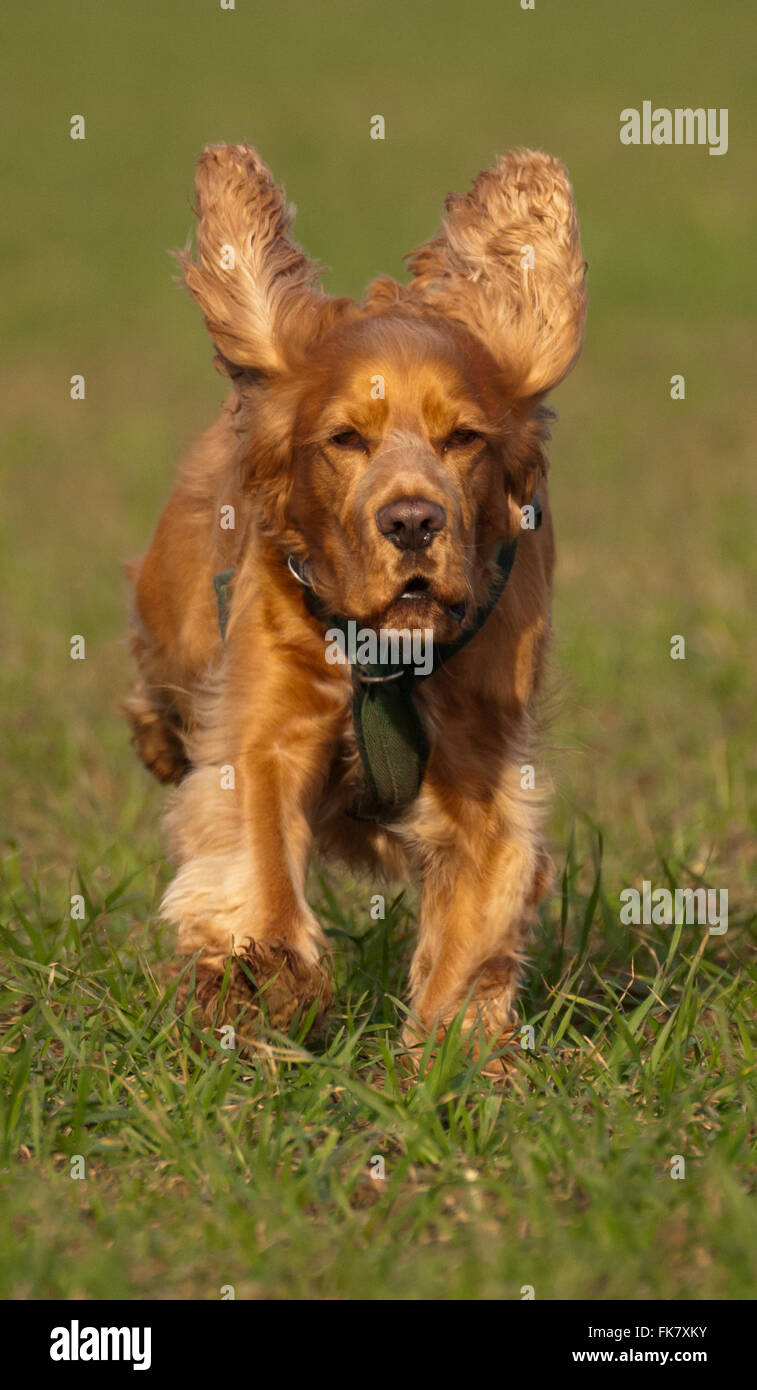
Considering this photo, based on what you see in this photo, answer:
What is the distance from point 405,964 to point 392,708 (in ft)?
3.38

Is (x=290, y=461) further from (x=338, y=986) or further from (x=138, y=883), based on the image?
(x=138, y=883)

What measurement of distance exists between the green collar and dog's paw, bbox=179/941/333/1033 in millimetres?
397

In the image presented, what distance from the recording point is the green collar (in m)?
3.67

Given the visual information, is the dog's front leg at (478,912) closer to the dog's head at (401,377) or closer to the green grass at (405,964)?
the green grass at (405,964)

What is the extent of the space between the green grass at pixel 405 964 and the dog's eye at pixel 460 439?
804 mm

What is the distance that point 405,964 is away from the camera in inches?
177

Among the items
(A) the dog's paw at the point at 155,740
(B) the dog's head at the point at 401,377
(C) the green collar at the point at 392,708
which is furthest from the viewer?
(A) the dog's paw at the point at 155,740

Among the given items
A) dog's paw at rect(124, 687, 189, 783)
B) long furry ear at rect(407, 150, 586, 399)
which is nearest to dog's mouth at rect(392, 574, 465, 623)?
long furry ear at rect(407, 150, 586, 399)

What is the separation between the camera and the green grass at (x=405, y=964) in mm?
2980

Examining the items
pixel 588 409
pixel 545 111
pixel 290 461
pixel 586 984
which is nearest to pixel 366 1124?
pixel 586 984

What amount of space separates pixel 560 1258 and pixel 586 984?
1590 millimetres

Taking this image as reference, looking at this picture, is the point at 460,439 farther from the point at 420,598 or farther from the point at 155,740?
the point at 155,740

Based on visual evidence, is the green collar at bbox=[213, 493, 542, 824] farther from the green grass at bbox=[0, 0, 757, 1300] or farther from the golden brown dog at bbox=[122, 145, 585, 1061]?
the green grass at bbox=[0, 0, 757, 1300]

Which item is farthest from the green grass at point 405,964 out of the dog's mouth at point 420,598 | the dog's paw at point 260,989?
the dog's mouth at point 420,598
